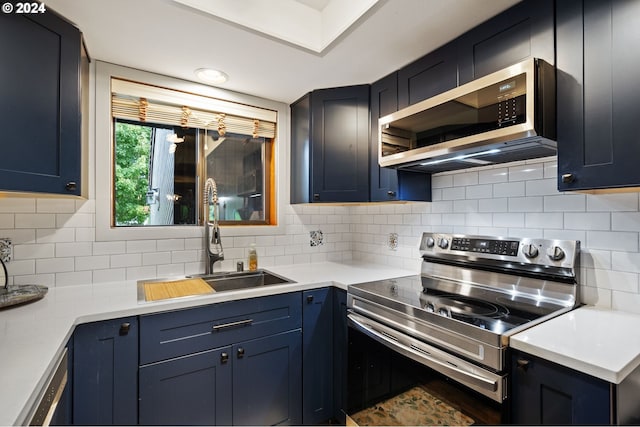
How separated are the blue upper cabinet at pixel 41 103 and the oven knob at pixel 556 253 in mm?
2181

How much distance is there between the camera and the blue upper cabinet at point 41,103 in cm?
121

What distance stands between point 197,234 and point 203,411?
1.04 metres

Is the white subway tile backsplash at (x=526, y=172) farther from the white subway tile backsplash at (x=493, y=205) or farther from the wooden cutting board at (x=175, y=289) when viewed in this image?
the wooden cutting board at (x=175, y=289)

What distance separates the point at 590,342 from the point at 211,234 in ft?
6.46

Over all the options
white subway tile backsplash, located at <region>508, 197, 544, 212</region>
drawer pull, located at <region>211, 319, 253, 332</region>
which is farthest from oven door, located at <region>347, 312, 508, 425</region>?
white subway tile backsplash, located at <region>508, 197, 544, 212</region>

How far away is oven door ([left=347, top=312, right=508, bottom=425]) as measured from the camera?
1.08m

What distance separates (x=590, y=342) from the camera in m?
0.98

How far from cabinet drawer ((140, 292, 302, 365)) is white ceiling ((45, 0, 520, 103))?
1.32 metres

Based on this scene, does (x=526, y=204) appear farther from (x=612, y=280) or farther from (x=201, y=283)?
(x=201, y=283)

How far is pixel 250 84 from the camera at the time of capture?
212cm

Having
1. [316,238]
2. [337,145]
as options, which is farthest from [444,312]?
[316,238]

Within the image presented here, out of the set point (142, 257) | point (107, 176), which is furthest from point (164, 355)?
point (107, 176)

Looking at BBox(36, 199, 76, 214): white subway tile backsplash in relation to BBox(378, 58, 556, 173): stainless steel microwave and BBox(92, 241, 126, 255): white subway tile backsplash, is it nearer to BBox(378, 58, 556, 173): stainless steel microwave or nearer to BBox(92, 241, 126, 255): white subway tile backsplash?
BBox(92, 241, 126, 255): white subway tile backsplash

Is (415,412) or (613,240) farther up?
(613,240)
